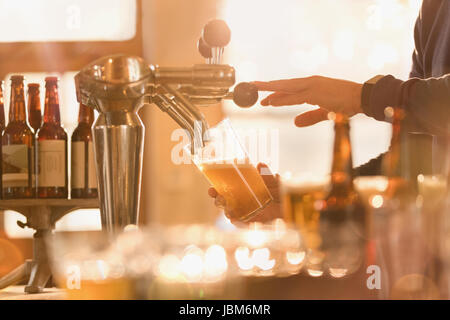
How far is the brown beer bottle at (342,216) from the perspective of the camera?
0.70 meters

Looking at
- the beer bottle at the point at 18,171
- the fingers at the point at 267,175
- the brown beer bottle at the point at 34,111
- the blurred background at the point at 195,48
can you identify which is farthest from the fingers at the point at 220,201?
the blurred background at the point at 195,48

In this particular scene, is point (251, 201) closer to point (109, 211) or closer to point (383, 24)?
point (109, 211)

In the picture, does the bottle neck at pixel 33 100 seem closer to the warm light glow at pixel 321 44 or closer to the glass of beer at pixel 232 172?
the glass of beer at pixel 232 172

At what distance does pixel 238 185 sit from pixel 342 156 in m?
0.19

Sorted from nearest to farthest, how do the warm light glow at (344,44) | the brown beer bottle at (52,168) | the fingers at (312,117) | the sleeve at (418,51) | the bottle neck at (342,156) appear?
the bottle neck at (342,156) → the fingers at (312,117) → the brown beer bottle at (52,168) → the sleeve at (418,51) → the warm light glow at (344,44)

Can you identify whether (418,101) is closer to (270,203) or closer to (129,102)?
(270,203)

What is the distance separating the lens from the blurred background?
370cm

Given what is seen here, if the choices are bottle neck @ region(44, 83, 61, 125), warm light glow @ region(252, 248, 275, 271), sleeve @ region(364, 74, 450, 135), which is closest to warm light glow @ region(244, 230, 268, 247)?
warm light glow @ region(252, 248, 275, 271)

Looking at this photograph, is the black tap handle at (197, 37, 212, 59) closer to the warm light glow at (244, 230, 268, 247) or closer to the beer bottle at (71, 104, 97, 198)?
the warm light glow at (244, 230, 268, 247)

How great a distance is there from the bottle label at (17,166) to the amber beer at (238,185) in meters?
0.48

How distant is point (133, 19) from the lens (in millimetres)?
3789

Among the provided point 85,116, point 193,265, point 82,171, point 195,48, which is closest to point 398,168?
point 193,265

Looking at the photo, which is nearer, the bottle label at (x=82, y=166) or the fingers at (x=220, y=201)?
the fingers at (x=220, y=201)
